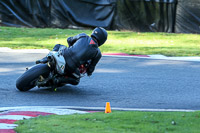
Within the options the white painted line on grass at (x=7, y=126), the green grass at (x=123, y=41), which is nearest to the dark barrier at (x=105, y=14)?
the green grass at (x=123, y=41)

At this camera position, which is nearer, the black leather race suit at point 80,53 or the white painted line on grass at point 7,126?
the white painted line on grass at point 7,126

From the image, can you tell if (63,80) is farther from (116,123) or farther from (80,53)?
(116,123)

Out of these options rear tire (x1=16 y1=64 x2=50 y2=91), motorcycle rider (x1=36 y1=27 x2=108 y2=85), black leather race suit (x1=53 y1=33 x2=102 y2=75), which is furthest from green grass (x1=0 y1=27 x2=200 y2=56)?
rear tire (x1=16 y1=64 x2=50 y2=91)

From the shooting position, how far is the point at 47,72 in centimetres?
876

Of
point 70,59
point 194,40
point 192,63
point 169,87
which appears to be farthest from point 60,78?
point 194,40

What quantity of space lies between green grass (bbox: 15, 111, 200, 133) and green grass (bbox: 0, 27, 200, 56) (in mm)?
9399

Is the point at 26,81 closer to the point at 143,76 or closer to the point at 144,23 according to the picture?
the point at 143,76

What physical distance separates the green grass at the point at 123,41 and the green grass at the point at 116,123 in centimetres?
940

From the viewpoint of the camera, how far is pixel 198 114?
6680mm

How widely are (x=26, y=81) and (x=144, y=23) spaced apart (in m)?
13.9

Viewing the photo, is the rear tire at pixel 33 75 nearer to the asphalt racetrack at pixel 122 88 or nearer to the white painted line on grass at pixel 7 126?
the asphalt racetrack at pixel 122 88

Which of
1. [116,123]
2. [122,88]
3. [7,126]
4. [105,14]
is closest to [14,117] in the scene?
[7,126]

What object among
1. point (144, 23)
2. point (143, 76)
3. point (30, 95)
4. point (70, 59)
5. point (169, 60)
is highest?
point (70, 59)

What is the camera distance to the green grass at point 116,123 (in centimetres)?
571
